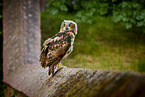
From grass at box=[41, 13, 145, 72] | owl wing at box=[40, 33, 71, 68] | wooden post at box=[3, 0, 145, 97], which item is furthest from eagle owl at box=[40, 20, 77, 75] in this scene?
grass at box=[41, 13, 145, 72]

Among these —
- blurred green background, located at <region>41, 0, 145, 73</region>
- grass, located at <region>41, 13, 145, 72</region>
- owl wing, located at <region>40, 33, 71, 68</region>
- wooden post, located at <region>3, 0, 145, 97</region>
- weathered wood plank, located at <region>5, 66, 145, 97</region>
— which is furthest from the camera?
grass, located at <region>41, 13, 145, 72</region>

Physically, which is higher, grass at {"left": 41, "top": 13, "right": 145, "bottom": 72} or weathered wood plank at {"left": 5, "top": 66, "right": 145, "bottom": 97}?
weathered wood plank at {"left": 5, "top": 66, "right": 145, "bottom": 97}

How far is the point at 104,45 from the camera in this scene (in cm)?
1241

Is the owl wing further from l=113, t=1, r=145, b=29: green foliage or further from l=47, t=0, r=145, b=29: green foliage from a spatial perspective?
l=113, t=1, r=145, b=29: green foliage

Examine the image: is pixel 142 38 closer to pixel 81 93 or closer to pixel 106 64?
pixel 106 64

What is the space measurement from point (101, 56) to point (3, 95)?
601 centimetres

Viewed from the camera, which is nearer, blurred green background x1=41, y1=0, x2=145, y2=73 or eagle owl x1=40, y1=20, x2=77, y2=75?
eagle owl x1=40, y1=20, x2=77, y2=75

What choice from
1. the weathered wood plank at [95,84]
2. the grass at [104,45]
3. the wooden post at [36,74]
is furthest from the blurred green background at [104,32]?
the weathered wood plank at [95,84]

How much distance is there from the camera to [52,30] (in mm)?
12422

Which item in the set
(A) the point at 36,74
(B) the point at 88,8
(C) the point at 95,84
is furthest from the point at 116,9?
(C) the point at 95,84

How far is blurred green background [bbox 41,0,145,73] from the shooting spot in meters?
7.88

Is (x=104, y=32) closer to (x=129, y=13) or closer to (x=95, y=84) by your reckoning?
(x=129, y=13)

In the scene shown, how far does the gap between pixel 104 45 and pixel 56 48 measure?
9354 mm

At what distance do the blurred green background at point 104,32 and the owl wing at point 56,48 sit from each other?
3868mm
